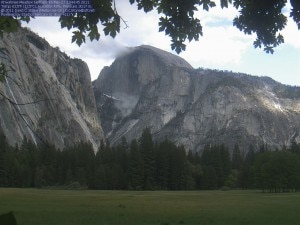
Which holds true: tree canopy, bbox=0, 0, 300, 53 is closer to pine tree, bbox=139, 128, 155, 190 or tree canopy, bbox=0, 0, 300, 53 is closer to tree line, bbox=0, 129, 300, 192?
tree line, bbox=0, 129, 300, 192

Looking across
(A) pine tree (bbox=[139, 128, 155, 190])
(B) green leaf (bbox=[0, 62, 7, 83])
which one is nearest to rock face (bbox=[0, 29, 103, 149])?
(A) pine tree (bbox=[139, 128, 155, 190])

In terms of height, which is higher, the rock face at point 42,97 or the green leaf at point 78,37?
the rock face at point 42,97

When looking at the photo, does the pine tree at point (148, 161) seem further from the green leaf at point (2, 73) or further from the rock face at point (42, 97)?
the green leaf at point (2, 73)

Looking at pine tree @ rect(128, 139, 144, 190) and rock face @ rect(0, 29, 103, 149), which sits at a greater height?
rock face @ rect(0, 29, 103, 149)

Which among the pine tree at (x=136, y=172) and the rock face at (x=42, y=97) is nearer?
the pine tree at (x=136, y=172)

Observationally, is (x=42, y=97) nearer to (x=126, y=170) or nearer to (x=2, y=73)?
(x=126, y=170)

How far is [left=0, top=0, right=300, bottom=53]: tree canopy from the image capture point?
225 inches

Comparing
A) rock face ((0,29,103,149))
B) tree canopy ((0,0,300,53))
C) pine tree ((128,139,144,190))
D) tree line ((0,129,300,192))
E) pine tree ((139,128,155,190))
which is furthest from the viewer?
rock face ((0,29,103,149))

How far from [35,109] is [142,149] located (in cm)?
6469

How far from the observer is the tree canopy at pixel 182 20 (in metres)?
5.72

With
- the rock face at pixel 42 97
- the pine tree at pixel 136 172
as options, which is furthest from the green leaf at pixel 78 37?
the rock face at pixel 42 97

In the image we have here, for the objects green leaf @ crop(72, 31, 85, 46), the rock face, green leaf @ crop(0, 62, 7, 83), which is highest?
the rock face

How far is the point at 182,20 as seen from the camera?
A: 21.0 feet

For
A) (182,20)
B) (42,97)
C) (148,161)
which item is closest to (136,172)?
(148,161)
